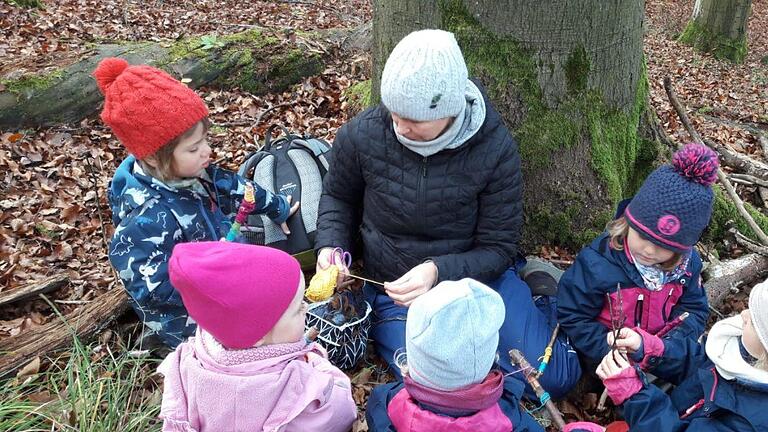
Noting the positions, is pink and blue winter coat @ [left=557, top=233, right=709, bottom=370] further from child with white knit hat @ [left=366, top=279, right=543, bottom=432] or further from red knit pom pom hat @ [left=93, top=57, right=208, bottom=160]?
red knit pom pom hat @ [left=93, top=57, right=208, bottom=160]

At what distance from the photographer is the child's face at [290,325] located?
85.5 inches

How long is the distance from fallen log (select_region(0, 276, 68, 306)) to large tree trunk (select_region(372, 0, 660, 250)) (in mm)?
2462

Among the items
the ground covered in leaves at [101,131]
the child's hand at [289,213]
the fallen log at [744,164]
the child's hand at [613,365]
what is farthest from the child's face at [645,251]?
the fallen log at [744,164]

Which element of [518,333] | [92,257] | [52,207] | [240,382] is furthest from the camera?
[52,207]

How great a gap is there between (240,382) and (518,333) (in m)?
1.66

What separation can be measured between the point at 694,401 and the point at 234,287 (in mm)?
2242

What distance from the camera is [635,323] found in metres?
3.12

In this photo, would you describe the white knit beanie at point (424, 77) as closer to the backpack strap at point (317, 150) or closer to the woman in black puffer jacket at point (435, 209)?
the woman in black puffer jacket at point (435, 209)

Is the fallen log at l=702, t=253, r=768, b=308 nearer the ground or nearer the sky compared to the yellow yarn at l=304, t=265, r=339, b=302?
nearer the ground

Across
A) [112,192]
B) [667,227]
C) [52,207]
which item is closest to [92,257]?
[52,207]

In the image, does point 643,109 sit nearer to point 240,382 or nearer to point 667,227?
point 667,227

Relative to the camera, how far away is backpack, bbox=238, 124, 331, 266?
3637mm

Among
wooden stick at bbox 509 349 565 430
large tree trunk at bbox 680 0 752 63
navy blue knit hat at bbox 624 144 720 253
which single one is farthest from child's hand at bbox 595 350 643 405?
large tree trunk at bbox 680 0 752 63

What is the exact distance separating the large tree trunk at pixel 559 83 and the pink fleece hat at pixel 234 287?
80.5 inches
